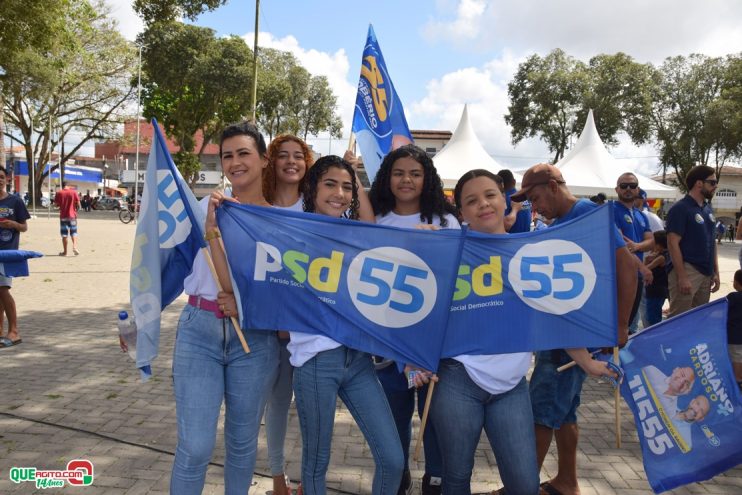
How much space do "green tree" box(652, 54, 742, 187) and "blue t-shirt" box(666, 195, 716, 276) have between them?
115 feet

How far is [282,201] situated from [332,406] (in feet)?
4.50

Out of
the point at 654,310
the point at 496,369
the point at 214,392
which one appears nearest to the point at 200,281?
the point at 214,392

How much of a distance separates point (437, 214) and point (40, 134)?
149 ft

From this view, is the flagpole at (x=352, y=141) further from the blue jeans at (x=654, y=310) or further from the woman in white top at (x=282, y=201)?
the blue jeans at (x=654, y=310)

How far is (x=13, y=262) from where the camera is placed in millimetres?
5965

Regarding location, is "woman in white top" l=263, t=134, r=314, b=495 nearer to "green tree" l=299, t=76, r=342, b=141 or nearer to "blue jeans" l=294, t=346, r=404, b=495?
"blue jeans" l=294, t=346, r=404, b=495

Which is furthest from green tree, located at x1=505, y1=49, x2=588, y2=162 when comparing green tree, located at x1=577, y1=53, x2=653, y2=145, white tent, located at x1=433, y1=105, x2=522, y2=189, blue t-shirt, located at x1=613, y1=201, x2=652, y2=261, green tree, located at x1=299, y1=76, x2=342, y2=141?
blue t-shirt, located at x1=613, y1=201, x2=652, y2=261

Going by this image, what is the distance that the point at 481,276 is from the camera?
2801 millimetres

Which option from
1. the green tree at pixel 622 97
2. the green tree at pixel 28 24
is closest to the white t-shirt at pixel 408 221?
the green tree at pixel 28 24

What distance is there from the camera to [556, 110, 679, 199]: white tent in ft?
49.9

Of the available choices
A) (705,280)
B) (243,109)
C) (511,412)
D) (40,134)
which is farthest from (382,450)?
(40,134)

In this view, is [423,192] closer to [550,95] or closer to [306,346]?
[306,346]

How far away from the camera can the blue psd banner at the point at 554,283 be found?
9.15 ft

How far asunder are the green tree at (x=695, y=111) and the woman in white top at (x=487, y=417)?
3941 cm
